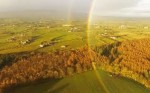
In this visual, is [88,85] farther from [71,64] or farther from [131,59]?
[131,59]

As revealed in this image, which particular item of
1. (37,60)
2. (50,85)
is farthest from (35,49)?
(50,85)

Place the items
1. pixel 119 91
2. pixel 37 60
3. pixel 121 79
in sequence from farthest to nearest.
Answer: pixel 37 60 → pixel 121 79 → pixel 119 91

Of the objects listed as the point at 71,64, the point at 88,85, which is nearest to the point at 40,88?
the point at 88,85

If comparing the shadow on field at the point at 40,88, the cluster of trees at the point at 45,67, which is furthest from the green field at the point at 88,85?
the cluster of trees at the point at 45,67

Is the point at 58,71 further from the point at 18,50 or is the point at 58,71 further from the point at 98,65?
the point at 18,50

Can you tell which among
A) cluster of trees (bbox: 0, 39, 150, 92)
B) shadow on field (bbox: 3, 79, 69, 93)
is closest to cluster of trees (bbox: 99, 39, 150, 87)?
cluster of trees (bbox: 0, 39, 150, 92)

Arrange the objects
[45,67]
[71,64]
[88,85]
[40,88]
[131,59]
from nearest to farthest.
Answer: [40,88] < [88,85] < [45,67] < [71,64] < [131,59]
